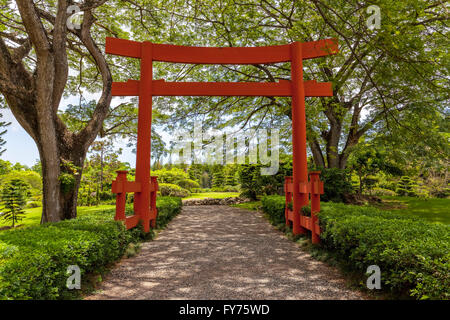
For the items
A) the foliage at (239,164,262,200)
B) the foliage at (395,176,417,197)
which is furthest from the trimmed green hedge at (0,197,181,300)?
the foliage at (395,176,417,197)

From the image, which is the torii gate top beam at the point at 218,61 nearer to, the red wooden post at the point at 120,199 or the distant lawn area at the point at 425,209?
the red wooden post at the point at 120,199

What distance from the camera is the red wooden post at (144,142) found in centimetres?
517

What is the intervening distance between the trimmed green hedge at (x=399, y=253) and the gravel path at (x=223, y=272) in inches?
17.3

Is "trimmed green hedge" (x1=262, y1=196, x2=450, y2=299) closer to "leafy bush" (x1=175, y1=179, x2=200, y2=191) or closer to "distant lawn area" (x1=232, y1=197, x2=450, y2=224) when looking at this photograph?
"distant lawn area" (x1=232, y1=197, x2=450, y2=224)

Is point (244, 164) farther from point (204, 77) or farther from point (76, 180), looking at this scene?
point (76, 180)

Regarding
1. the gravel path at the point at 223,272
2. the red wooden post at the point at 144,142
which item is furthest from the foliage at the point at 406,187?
the red wooden post at the point at 144,142

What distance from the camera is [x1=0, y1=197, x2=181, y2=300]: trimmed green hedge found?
1.80m

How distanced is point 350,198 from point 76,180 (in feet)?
28.1

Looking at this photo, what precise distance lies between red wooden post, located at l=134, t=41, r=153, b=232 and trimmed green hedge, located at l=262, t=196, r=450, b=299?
11.4ft

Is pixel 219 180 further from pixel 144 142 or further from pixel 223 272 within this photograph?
pixel 223 272

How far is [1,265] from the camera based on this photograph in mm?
1823

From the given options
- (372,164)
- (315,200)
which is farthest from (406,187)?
(315,200)

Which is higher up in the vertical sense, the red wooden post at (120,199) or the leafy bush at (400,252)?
the red wooden post at (120,199)
